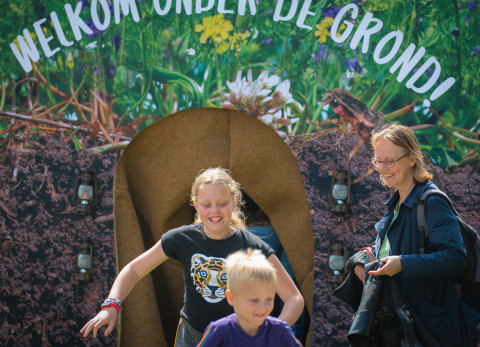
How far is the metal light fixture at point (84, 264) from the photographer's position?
4.24 metres

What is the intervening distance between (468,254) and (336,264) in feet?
4.90

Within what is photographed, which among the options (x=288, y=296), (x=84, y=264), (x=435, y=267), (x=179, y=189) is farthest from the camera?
(x=84, y=264)

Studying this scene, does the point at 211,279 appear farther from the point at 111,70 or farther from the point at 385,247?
the point at 111,70

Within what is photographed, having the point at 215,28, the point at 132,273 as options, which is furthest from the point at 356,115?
the point at 132,273

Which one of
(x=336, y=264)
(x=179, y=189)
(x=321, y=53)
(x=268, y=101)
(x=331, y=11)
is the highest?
(x=331, y=11)

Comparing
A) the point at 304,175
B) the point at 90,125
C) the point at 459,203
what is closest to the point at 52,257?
the point at 90,125

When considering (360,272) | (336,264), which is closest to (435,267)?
(360,272)

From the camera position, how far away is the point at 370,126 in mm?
4113

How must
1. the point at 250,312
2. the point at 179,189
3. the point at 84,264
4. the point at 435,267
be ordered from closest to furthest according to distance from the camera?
the point at 250,312
the point at 435,267
the point at 179,189
the point at 84,264

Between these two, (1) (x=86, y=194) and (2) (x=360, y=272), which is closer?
(2) (x=360, y=272)

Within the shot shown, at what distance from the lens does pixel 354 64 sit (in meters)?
4.12

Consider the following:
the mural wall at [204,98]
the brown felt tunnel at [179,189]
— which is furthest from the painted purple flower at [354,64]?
the brown felt tunnel at [179,189]

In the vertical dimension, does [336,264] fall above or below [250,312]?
below

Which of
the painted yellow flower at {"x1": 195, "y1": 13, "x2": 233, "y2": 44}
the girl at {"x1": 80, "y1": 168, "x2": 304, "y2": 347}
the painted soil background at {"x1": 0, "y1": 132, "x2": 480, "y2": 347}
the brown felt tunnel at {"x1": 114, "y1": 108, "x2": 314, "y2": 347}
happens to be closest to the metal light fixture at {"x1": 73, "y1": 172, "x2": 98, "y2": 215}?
the painted soil background at {"x1": 0, "y1": 132, "x2": 480, "y2": 347}
